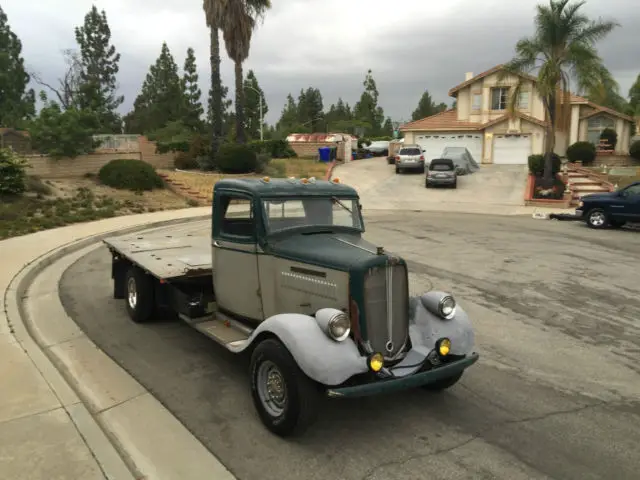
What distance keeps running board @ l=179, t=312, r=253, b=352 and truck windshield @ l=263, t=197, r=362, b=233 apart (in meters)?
1.20

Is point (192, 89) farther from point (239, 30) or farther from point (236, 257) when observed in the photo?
point (236, 257)

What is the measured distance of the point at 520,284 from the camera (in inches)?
406

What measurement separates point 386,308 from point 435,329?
64 cm

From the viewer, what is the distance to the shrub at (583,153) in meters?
33.6

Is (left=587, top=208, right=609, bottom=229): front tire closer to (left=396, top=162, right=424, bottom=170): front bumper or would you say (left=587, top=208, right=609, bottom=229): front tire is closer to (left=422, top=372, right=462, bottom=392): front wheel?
(left=422, top=372, right=462, bottom=392): front wheel

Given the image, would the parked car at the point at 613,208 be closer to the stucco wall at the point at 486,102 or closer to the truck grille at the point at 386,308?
the truck grille at the point at 386,308

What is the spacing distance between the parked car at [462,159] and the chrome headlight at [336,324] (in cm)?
2928

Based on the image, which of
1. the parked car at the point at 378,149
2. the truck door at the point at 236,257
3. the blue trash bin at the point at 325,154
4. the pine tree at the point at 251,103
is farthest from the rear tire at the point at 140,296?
the pine tree at the point at 251,103

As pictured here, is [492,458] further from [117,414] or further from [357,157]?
[357,157]

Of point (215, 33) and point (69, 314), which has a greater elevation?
point (215, 33)

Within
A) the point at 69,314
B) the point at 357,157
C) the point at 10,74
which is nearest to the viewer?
the point at 69,314

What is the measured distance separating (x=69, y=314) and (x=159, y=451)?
4763mm

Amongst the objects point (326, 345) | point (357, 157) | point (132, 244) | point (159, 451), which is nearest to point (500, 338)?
point (326, 345)

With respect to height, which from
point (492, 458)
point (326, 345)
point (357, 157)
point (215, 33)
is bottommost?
point (492, 458)
